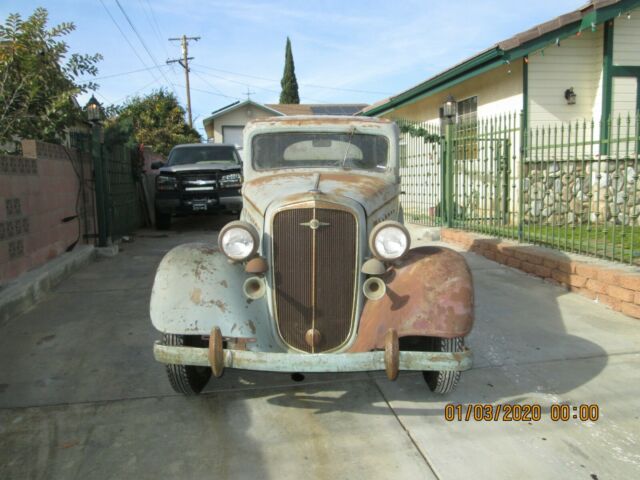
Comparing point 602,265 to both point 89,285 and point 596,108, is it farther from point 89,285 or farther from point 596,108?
point 89,285

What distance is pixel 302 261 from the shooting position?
3.11m

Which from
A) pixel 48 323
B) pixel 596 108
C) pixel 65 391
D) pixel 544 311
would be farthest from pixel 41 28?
pixel 596 108

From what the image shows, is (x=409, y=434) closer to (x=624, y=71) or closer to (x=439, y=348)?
(x=439, y=348)

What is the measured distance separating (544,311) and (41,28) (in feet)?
22.5

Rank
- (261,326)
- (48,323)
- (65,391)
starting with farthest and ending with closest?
(48,323) → (65,391) → (261,326)

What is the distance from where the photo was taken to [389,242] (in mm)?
3084

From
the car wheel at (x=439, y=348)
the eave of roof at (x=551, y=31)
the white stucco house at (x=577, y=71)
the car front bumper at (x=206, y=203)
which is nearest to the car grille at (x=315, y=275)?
the car wheel at (x=439, y=348)

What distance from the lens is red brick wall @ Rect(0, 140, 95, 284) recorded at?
5676 mm

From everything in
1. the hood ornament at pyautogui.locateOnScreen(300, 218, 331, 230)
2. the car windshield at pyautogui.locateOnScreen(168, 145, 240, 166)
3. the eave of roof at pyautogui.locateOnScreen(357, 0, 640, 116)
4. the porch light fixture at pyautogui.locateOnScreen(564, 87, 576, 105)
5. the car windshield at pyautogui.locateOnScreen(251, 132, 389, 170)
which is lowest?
the hood ornament at pyautogui.locateOnScreen(300, 218, 331, 230)

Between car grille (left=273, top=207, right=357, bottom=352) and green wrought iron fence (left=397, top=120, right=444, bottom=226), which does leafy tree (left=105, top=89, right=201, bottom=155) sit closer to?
green wrought iron fence (left=397, top=120, right=444, bottom=226)

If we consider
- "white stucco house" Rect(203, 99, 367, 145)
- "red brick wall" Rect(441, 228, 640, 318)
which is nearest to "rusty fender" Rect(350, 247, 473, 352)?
"red brick wall" Rect(441, 228, 640, 318)

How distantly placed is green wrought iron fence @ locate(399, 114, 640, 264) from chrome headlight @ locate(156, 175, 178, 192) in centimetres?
488

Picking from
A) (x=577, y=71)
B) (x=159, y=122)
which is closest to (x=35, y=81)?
(x=577, y=71)

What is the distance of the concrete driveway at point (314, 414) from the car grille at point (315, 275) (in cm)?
58
